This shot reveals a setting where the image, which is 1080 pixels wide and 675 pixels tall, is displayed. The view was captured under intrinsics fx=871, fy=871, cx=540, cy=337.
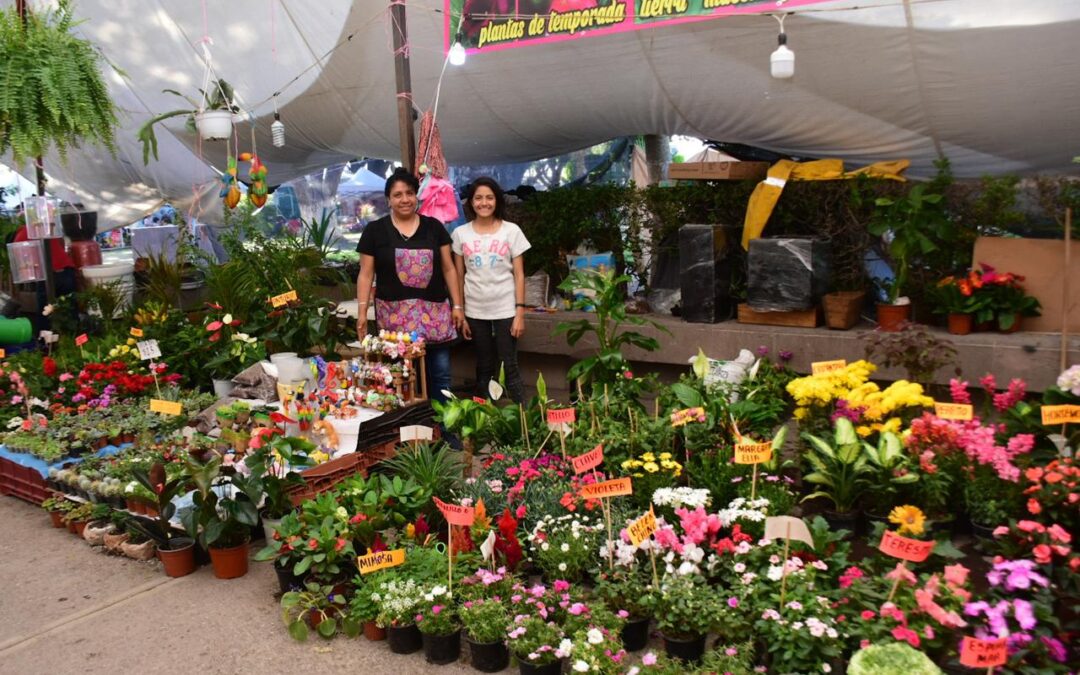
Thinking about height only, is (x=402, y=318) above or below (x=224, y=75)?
below

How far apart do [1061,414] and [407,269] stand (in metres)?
3.43

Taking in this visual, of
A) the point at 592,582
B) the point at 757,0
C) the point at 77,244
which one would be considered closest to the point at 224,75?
the point at 77,244

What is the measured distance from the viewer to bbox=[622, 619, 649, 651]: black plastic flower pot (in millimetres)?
3076

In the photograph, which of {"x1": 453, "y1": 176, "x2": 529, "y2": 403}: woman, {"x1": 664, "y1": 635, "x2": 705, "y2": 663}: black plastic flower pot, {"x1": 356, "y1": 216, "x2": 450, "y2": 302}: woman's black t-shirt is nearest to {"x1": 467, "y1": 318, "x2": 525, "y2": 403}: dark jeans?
{"x1": 453, "y1": 176, "x2": 529, "y2": 403}: woman

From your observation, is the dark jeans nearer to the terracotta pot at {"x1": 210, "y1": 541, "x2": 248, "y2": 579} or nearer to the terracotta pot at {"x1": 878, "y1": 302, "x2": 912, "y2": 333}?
the terracotta pot at {"x1": 210, "y1": 541, "x2": 248, "y2": 579}

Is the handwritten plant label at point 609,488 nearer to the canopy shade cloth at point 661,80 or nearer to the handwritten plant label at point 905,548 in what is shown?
the handwritten plant label at point 905,548

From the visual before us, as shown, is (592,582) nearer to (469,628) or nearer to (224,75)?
(469,628)

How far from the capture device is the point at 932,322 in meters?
5.80

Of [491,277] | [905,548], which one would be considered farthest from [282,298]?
[905,548]

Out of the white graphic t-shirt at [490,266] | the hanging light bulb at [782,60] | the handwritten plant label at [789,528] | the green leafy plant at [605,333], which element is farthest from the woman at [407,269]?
the handwritten plant label at [789,528]

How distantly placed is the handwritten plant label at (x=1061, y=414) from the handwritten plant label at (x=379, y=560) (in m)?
2.59

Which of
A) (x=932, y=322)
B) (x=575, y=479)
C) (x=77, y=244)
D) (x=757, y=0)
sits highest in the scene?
(x=757, y=0)

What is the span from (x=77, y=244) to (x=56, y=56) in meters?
4.70

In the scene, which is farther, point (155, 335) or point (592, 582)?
point (155, 335)
